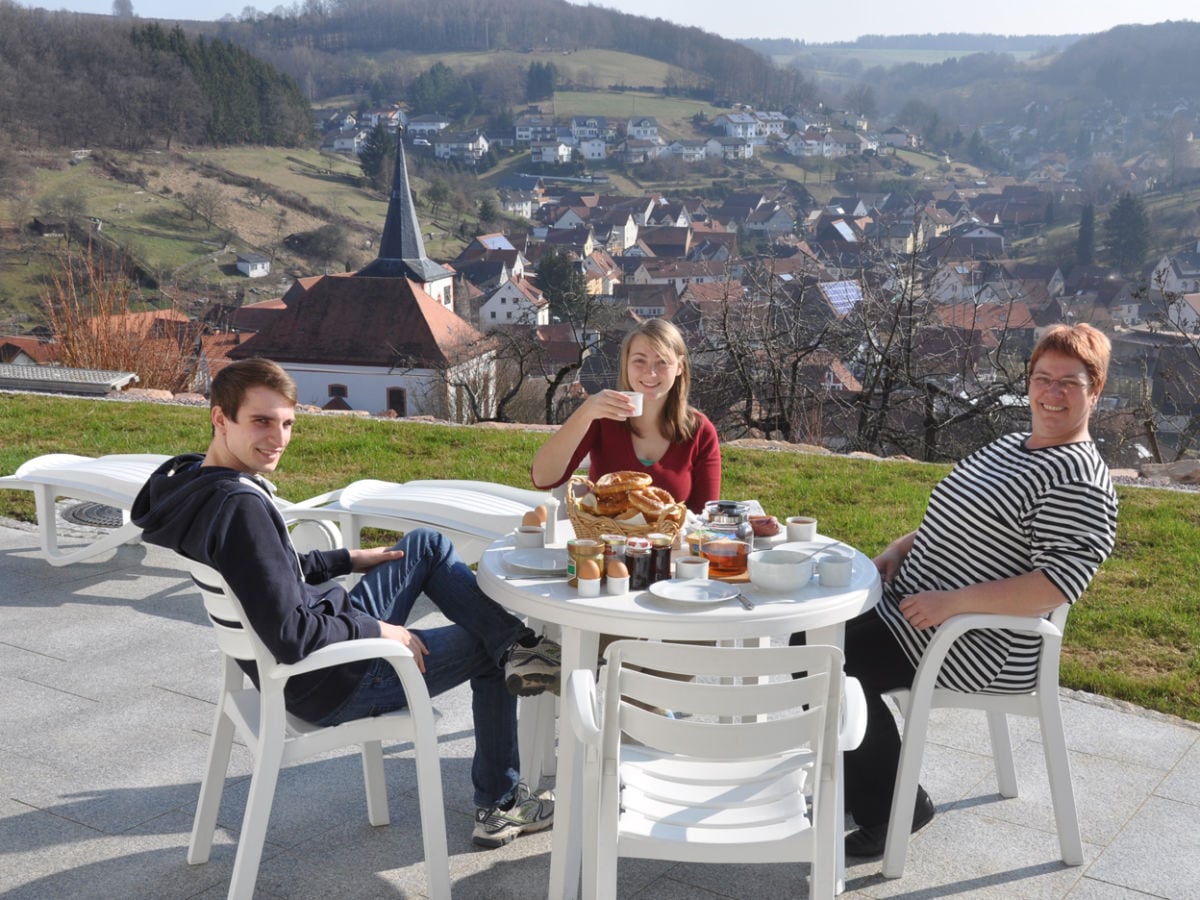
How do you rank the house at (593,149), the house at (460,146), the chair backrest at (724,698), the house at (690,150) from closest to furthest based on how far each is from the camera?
the chair backrest at (724,698), the house at (460,146), the house at (690,150), the house at (593,149)

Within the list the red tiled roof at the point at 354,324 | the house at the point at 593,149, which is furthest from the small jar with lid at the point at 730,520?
the house at the point at 593,149

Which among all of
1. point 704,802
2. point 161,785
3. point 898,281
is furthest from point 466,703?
point 898,281

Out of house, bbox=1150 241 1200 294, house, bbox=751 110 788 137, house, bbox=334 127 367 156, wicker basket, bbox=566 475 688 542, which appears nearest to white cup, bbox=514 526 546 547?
wicker basket, bbox=566 475 688 542

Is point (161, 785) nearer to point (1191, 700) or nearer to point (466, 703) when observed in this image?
point (466, 703)

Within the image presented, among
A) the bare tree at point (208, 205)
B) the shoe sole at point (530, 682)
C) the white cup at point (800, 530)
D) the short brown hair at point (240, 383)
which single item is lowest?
the bare tree at point (208, 205)

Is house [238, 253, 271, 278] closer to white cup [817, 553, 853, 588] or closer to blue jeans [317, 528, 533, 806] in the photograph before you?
blue jeans [317, 528, 533, 806]

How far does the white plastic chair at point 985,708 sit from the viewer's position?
2684 mm

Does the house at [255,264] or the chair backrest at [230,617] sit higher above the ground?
the chair backrest at [230,617]

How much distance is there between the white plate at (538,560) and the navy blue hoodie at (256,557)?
40 centimetres

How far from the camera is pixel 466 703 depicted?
3785 mm

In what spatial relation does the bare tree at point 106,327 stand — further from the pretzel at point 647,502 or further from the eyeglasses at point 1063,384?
the eyeglasses at point 1063,384

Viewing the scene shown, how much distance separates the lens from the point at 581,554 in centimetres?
263

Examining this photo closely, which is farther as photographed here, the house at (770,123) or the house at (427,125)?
the house at (770,123)

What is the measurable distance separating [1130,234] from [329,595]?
228ft
